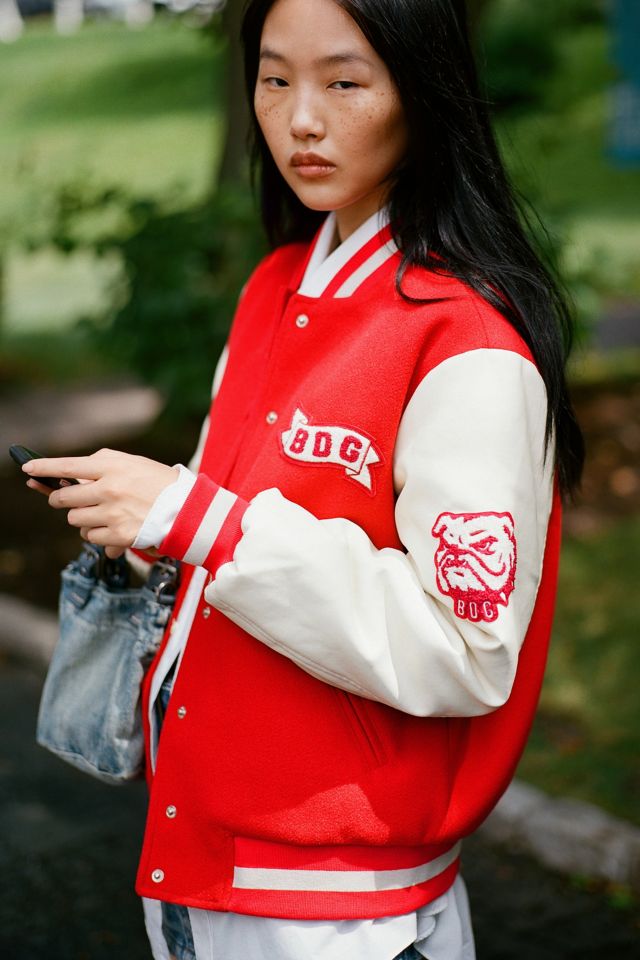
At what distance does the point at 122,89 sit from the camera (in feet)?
78.6

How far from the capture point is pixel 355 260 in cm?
161

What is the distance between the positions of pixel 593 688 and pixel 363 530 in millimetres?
2969

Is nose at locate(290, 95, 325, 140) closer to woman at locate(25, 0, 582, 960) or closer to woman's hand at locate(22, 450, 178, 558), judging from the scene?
woman at locate(25, 0, 582, 960)

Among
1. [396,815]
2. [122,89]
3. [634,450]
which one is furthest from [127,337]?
[122,89]

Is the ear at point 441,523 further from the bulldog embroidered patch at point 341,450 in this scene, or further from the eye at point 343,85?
the eye at point 343,85

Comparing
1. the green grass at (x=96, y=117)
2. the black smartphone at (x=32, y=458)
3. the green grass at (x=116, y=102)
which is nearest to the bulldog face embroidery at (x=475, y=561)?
the black smartphone at (x=32, y=458)

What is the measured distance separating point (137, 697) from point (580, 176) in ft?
59.1

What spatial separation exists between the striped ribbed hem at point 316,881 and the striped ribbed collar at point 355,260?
73cm

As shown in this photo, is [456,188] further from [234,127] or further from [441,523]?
[234,127]

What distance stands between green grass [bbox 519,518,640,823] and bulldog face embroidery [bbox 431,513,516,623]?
2337mm

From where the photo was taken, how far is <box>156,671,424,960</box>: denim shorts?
1.67 meters

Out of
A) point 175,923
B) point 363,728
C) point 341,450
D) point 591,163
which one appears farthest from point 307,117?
point 591,163

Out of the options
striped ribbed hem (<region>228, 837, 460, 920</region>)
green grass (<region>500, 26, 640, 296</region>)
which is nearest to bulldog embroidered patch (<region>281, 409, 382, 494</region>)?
striped ribbed hem (<region>228, 837, 460, 920</region>)

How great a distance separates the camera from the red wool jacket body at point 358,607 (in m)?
1.40
